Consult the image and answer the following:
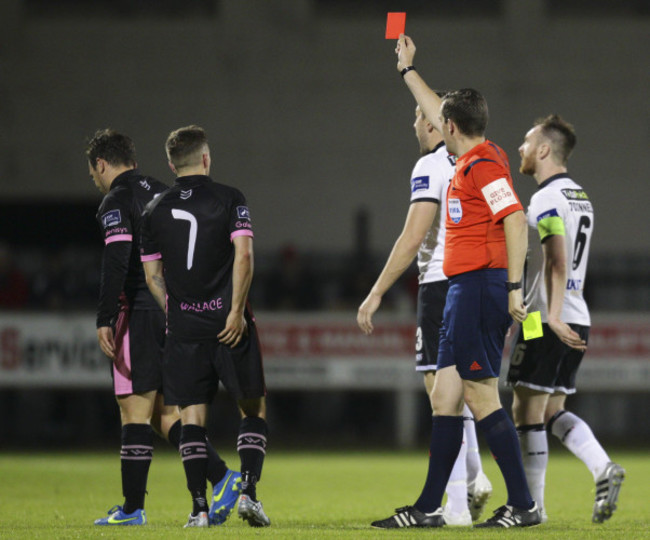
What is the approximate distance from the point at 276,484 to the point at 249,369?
347 cm

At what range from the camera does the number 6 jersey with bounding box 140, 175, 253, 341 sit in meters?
6.03


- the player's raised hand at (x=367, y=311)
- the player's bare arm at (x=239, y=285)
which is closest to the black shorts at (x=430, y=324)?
the player's raised hand at (x=367, y=311)

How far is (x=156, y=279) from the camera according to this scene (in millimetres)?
6168

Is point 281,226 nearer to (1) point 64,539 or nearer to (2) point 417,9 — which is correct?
(2) point 417,9

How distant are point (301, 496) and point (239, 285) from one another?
283cm

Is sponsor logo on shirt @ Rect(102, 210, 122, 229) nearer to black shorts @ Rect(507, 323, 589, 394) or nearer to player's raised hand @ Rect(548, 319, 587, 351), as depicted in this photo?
black shorts @ Rect(507, 323, 589, 394)

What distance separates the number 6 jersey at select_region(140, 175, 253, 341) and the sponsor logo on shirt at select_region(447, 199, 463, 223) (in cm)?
101

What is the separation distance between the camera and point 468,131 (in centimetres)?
575

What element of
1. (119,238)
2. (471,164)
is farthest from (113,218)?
(471,164)

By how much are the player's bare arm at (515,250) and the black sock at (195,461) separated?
170 centimetres

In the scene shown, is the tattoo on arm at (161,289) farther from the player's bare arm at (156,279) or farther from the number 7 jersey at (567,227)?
the number 7 jersey at (567,227)

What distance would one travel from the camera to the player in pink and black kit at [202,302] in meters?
5.99

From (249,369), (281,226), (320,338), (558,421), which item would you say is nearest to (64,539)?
(249,369)

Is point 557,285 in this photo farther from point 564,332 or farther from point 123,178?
point 123,178
